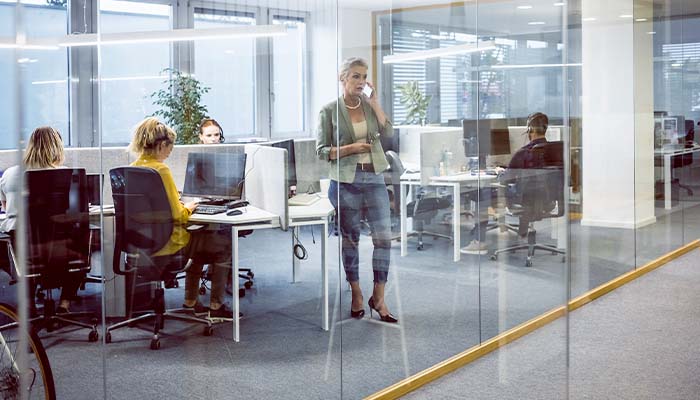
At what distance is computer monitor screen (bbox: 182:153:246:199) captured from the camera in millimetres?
2510

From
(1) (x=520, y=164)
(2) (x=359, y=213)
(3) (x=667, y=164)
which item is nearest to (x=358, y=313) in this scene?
(2) (x=359, y=213)

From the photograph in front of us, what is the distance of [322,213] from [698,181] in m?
2.61

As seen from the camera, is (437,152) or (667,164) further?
(667,164)

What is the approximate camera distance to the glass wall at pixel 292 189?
2.18m

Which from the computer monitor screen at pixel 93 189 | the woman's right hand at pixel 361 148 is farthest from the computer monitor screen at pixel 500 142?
the computer monitor screen at pixel 93 189

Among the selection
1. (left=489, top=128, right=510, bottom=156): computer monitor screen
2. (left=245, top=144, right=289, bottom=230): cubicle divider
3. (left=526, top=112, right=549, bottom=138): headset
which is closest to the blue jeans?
(left=245, top=144, right=289, bottom=230): cubicle divider

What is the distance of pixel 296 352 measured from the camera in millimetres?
2889

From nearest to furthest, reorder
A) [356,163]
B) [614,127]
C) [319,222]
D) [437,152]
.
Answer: [319,222], [356,163], [437,152], [614,127]

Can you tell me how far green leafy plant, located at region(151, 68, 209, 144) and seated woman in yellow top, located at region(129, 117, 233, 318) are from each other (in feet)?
0.10

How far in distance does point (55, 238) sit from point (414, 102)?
1630mm

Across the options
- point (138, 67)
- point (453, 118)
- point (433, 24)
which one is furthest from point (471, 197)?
point (138, 67)

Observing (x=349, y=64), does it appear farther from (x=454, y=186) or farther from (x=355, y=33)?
(x=454, y=186)

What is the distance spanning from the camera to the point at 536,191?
4301mm

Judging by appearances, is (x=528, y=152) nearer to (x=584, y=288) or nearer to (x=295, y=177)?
(x=584, y=288)
